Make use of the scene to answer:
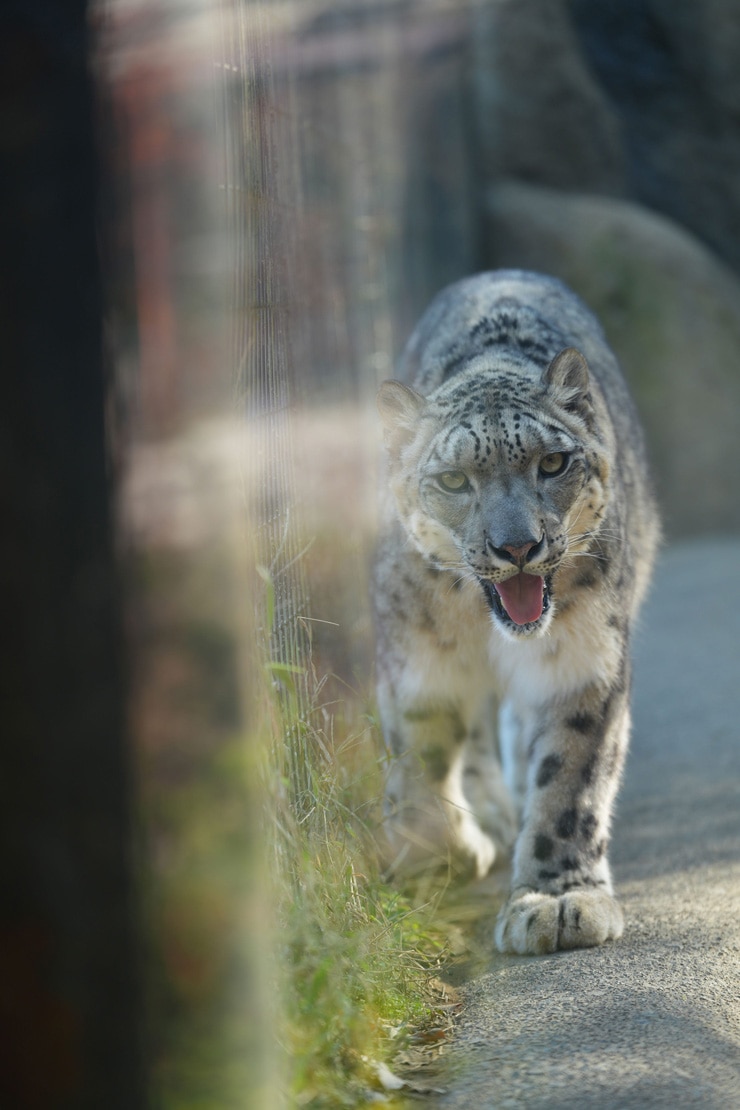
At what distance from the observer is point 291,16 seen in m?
7.07

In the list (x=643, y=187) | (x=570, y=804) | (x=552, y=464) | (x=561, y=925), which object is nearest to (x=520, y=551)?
(x=552, y=464)

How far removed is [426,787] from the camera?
384 cm

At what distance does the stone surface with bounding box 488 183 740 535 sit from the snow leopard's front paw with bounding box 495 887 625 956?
672 cm

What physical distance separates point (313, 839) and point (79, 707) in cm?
135

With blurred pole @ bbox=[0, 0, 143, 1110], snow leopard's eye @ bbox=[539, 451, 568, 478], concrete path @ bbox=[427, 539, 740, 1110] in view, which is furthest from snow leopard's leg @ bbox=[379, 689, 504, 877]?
blurred pole @ bbox=[0, 0, 143, 1110]

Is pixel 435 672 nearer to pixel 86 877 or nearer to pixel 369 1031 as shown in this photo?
pixel 369 1031

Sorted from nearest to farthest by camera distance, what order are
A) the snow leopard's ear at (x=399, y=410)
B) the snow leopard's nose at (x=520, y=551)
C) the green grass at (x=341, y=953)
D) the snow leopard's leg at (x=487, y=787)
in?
1. the green grass at (x=341, y=953)
2. the snow leopard's nose at (x=520, y=551)
3. the snow leopard's ear at (x=399, y=410)
4. the snow leopard's leg at (x=487, y=787)

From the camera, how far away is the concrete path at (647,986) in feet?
7.66

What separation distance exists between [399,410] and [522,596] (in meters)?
0.72

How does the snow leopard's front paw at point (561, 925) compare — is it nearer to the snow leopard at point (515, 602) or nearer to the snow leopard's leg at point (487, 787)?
the snow leopard at point (515, 602)

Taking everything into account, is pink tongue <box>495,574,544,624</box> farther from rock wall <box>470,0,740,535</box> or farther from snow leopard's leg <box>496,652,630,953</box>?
rock wall <box>470,0,740,535</box>

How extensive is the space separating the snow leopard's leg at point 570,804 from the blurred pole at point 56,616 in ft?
6.31

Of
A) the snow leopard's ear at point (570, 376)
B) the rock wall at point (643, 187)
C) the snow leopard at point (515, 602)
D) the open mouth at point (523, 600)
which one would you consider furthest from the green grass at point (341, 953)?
the rock wall at point (643, 187)

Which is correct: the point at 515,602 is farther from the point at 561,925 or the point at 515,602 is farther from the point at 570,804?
the point at 561,925
